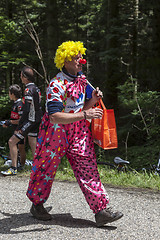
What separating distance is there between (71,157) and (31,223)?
0.85 m

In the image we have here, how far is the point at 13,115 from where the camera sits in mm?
5969

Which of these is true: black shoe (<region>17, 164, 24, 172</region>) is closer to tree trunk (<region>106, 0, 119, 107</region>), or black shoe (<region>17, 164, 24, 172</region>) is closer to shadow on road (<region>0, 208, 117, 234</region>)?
shadow on road (<region>0, 208, 117, 234</region>)

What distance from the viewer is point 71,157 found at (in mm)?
3199

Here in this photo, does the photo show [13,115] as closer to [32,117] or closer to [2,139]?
[32,117]

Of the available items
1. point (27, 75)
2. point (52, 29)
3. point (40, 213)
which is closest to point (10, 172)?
point (27, 75)

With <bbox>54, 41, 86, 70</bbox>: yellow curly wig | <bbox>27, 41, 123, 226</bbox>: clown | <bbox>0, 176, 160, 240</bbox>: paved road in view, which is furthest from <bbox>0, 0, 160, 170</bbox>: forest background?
<bbox>0, 176, 160, 240</bbox>: paved road

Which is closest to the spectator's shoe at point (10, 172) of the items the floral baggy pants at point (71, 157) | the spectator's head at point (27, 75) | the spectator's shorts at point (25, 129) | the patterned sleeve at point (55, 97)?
the spectator's shorts at point (25, 129)

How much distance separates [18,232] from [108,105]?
8.45 m

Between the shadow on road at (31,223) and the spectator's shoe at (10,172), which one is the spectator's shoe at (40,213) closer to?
the shadow on road at (31,223)

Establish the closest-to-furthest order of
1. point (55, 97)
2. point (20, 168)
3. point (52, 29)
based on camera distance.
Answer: point (55, 97) < point (20, 168) < point (52, 29)

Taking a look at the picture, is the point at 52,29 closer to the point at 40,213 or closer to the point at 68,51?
the point at 68,51

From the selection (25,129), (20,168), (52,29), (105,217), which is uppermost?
(52,29)

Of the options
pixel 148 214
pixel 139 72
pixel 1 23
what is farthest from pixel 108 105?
pixel 139 72

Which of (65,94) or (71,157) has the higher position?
(65,94)
